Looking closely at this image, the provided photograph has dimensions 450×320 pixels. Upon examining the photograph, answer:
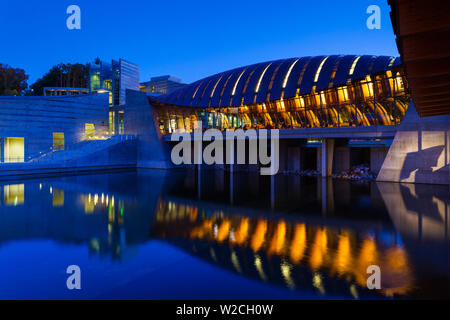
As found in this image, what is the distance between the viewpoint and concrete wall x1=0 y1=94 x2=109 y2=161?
116ft

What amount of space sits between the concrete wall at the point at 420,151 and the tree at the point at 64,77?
239 ft

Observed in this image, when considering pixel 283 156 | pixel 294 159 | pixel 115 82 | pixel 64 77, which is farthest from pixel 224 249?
pixel 64 77

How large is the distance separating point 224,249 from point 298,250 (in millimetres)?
1940

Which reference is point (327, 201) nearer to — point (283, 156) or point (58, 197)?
point (58, 197)

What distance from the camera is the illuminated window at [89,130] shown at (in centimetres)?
4341

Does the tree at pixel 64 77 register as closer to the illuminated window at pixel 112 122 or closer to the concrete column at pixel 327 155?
the illuminated window at pixel 112 122

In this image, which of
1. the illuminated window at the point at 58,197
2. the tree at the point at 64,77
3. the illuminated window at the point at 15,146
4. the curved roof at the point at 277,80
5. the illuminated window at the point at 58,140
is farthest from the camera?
the tree at the point at 64,77

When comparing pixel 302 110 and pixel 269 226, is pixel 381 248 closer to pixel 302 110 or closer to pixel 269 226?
pixel 269 226

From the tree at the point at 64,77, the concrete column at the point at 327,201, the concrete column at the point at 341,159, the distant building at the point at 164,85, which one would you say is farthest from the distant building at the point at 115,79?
the concrete column at the point at 327,201

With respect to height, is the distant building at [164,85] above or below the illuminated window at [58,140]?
above

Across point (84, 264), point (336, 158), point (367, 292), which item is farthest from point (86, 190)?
point (336, 158)

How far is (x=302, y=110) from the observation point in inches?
1233

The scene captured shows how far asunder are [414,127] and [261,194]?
43.3ft

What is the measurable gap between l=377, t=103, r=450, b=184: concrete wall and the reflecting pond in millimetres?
7977
